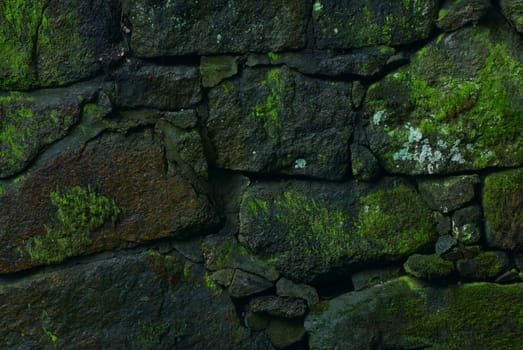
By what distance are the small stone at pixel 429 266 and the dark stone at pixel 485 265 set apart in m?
0.04

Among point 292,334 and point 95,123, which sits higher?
point 95,123

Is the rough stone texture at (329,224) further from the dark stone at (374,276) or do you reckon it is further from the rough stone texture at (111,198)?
the rough stone texture at (111,198)

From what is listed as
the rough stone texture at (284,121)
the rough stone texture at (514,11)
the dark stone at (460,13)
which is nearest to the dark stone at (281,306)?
the rough stone texture at (284,121)

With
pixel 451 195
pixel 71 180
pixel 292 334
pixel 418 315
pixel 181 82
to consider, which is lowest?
pixel 292 334

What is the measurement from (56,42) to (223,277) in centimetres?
101

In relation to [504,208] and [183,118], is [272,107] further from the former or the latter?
[504,208]

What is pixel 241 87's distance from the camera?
245 cm

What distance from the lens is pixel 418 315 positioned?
244cm

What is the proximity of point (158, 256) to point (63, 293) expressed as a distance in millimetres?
351

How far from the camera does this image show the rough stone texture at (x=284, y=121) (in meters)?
2.44

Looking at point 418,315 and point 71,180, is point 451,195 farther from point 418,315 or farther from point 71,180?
point 71,180

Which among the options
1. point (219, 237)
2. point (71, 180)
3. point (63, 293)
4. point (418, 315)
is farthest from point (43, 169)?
point (418, 315)

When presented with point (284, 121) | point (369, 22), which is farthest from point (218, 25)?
point (369, 22)

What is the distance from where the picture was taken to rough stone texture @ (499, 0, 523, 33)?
2.26 metres
